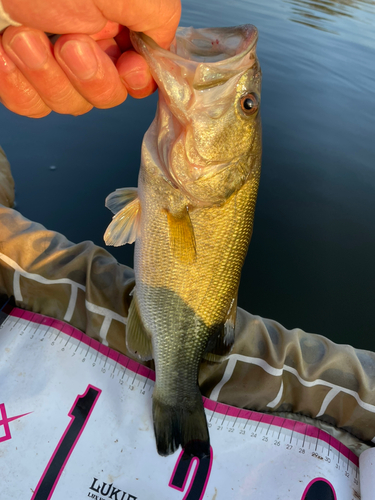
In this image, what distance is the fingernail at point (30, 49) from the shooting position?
0.82 m

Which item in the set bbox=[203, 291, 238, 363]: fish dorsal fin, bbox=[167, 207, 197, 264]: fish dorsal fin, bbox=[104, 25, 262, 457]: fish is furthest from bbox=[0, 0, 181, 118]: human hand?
bbox=[203, 291, 238, 363]: fish dorsal fin

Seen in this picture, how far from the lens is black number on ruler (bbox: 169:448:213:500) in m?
1.21

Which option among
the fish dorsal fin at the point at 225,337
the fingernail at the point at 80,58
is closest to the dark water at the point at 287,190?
the fish dorsal fin at the point at 225,337

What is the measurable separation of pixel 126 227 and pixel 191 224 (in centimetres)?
29

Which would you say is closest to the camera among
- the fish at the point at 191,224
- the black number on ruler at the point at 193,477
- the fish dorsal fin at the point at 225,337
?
the fish at the point at 191,224

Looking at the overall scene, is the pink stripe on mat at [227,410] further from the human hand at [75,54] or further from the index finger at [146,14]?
the index finger at [146,14]

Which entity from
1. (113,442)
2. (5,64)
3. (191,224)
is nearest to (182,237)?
(191,224)

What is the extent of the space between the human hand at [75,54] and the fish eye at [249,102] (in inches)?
12.8

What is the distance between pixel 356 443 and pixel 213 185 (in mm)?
1341

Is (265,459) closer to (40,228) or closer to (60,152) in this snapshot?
(40,228)

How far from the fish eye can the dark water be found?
5.08ft

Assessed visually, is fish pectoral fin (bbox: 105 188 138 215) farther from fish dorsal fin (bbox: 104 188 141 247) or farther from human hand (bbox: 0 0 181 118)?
human hand (bbox: 0 0 181 118)

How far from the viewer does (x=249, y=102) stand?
1.14m

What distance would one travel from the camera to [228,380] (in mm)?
1467
